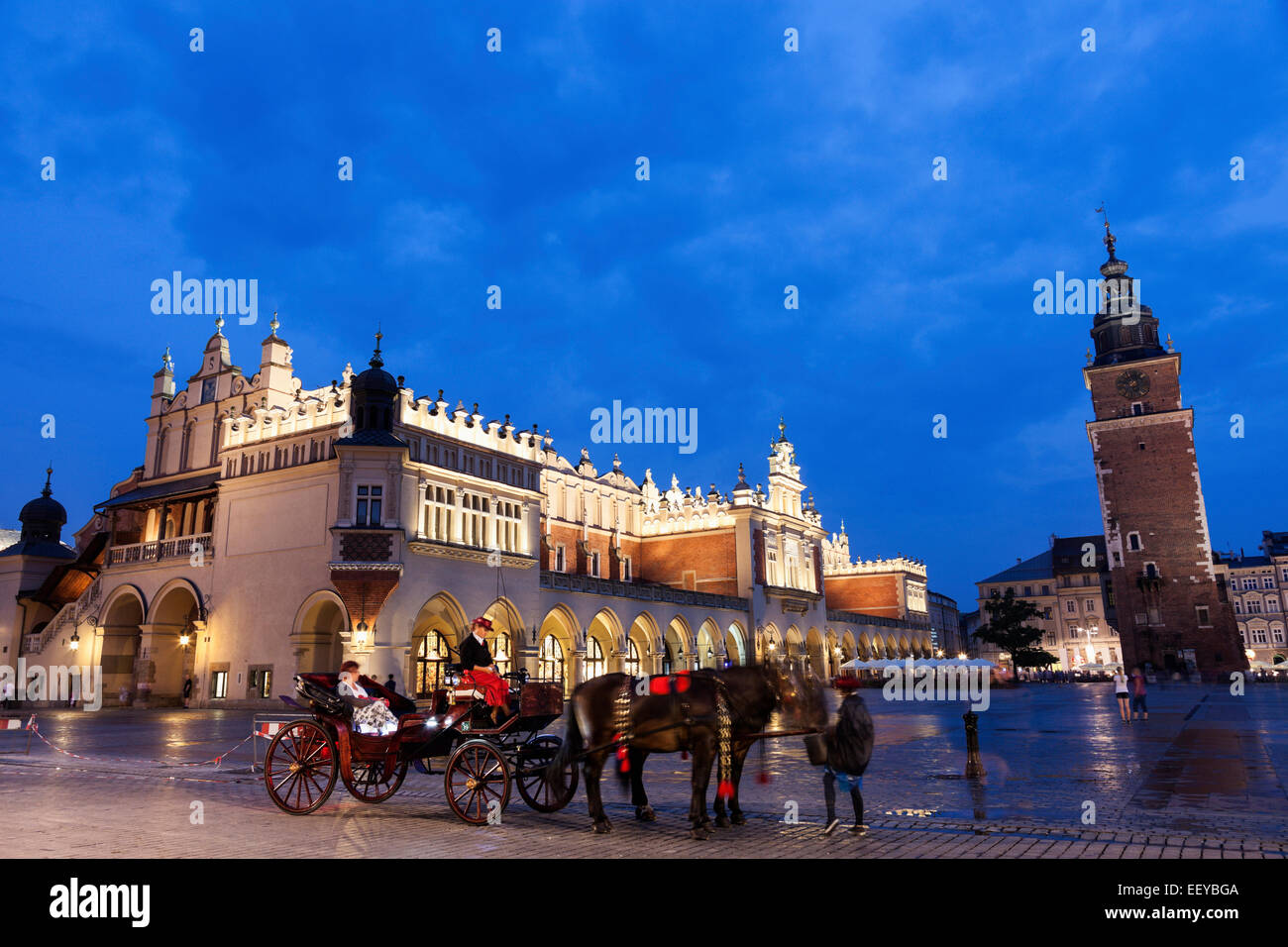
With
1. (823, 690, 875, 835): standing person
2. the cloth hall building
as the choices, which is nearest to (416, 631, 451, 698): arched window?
the cloth hall building

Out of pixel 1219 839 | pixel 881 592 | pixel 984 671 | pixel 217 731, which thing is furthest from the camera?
pixel 881 592

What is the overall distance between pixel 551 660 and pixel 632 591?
512 cm

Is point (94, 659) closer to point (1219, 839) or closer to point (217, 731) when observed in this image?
point (217, 731)

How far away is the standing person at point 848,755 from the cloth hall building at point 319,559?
16834 millimetres

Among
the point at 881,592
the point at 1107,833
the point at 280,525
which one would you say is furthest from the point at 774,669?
the point at 881,592

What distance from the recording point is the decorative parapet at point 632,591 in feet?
123

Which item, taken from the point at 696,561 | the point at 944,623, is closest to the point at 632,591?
the point at 696,561

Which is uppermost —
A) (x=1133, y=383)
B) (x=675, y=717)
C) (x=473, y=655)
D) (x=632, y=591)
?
(x=1133, y=383)

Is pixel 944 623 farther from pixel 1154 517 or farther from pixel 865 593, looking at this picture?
pixel 1154 517

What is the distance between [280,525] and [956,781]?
27812mm

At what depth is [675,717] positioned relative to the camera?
8492 mm

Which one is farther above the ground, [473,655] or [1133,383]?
[1133,383]
